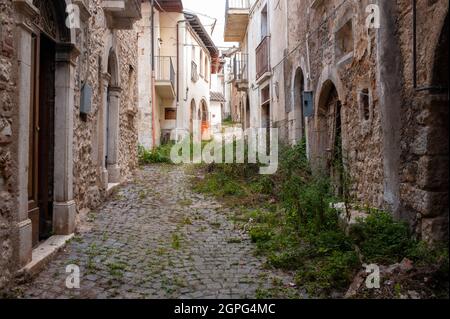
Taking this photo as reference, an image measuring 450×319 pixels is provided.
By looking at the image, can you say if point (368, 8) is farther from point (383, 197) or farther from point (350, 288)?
point (350, 288)

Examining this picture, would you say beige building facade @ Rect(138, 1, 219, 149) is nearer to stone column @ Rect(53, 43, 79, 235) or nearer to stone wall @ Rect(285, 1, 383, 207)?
stone wall @ Rect(285, 1, 383, 207)

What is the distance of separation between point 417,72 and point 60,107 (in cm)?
429

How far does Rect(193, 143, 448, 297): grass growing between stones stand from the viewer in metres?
3.60

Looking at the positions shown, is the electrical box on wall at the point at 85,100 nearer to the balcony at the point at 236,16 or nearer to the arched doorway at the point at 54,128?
the arched doorway at the point at 54,128

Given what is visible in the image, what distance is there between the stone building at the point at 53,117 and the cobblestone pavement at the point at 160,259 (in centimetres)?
36

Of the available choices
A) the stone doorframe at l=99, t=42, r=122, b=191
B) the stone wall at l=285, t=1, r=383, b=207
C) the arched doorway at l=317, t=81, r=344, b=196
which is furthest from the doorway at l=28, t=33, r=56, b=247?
the arched doorway at l=317, t=81, r=344, b=196

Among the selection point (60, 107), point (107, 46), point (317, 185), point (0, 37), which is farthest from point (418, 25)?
point (107, 46)

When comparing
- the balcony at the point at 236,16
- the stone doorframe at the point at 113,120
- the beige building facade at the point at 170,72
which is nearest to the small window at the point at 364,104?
the stone doorframe at the point at 113,120

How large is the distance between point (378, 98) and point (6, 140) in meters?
4.14

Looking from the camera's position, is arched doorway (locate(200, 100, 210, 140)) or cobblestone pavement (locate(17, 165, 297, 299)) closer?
cobblestone pavement (locate(17, 165, 297, 299))

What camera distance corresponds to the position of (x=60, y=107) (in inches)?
203

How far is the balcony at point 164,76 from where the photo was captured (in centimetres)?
1584

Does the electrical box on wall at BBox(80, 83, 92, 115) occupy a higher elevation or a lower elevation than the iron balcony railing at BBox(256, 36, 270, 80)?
lower

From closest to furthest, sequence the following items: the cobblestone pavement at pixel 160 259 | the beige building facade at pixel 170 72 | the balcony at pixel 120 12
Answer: the cobblestone pavement at pixel 160 259 → the balcony at pixel 120 12 → the beige building facade at pixel 170 72
